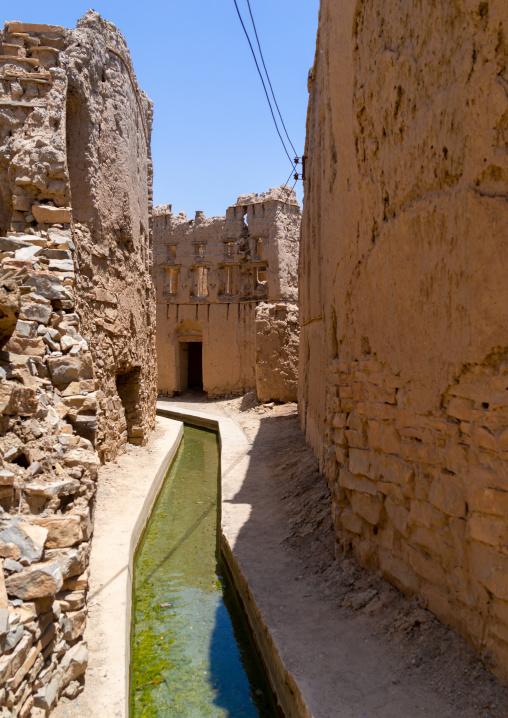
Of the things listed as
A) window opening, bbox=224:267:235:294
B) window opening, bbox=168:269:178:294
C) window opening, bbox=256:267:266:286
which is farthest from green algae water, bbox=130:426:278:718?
window opening, bbox=168:269:178:294

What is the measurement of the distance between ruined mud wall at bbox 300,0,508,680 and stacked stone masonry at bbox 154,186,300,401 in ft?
42.2

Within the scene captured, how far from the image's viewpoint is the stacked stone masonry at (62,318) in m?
3.04

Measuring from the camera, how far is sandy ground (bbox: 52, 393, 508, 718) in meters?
2.88

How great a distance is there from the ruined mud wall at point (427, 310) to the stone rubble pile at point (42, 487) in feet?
7.06

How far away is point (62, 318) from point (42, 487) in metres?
2.27

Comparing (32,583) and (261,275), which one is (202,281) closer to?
(261,275)

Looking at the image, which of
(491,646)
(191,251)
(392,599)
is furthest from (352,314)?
(191,251)

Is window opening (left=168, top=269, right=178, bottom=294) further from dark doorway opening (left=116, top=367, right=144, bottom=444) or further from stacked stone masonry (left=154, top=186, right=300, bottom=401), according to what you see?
dark doorway opening (left=116, top=367, right=144, bottom=444)

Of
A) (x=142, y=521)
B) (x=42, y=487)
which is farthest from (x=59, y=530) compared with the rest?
(x=142, y=521)

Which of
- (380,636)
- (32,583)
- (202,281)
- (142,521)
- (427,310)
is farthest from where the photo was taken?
(202,281)

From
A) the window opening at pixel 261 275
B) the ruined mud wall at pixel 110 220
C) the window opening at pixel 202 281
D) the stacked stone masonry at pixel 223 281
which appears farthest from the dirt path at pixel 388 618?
the window opening at pixel 202 281

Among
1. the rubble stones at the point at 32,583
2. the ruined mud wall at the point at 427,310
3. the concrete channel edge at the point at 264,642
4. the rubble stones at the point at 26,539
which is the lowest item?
the concrete channel edge at the point at 264,642

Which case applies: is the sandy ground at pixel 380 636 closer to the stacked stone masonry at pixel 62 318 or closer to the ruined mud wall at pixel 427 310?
the ruined mud wall at pixel 427 310

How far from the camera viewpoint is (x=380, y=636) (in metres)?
3.62
